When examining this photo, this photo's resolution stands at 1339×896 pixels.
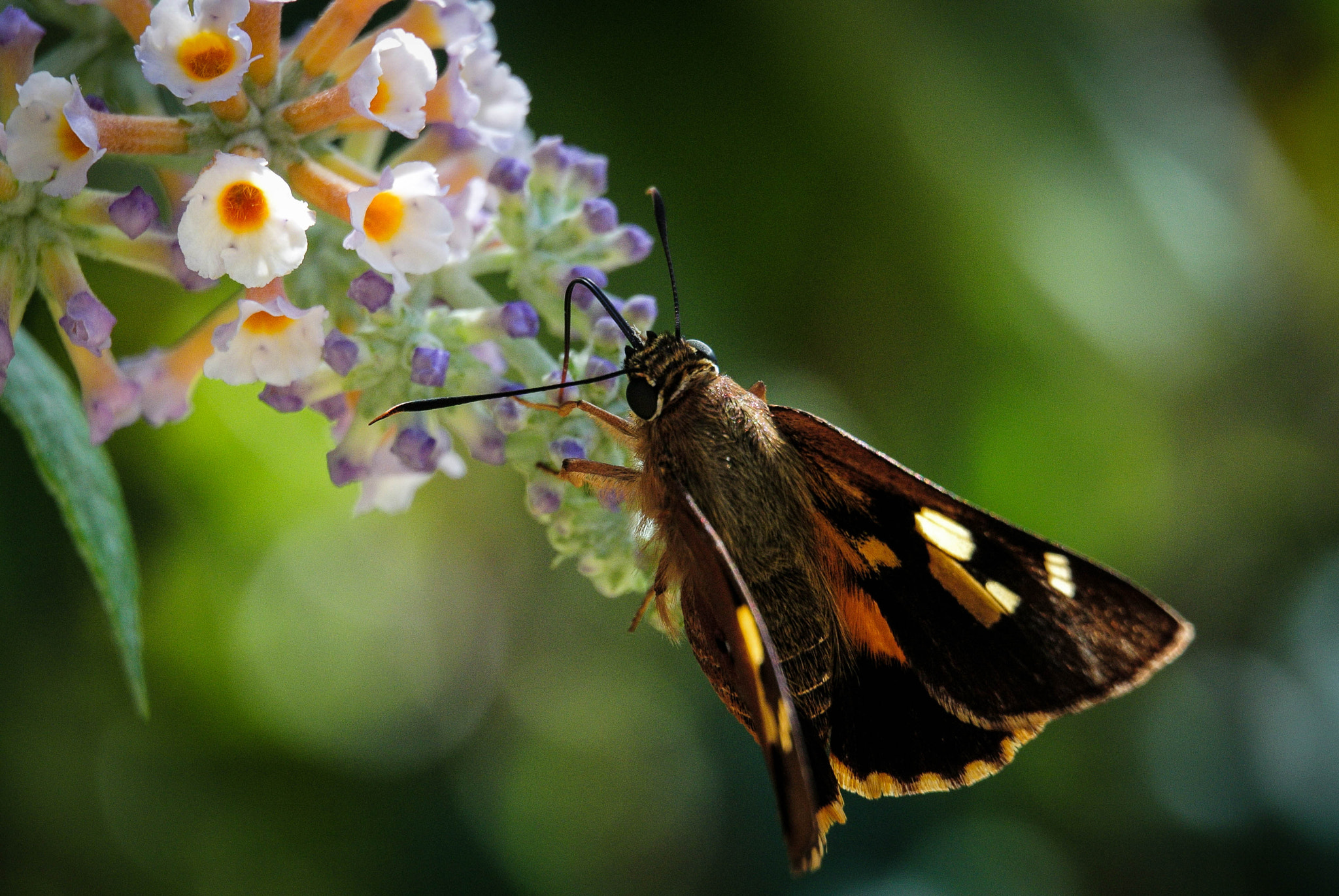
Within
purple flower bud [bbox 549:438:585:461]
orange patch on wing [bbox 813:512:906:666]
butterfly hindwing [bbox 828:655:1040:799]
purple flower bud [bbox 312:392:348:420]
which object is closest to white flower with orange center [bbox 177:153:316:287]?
purple flower bud [bbox 312:392:348:420]

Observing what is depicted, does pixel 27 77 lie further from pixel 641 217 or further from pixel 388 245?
pixel 641 217

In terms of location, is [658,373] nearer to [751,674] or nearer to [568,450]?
[568,450]

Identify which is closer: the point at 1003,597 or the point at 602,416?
the point at 602,416

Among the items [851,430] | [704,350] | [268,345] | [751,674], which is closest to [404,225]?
[268,345]

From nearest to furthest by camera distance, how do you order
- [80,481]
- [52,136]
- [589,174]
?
[52,136] → [80,481] → [589,174]

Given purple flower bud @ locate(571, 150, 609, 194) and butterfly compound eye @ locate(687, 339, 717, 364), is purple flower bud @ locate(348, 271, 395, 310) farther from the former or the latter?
butterfly compound eye @ locate(687, 339, 717, 364)

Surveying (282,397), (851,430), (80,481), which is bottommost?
(80,481)
